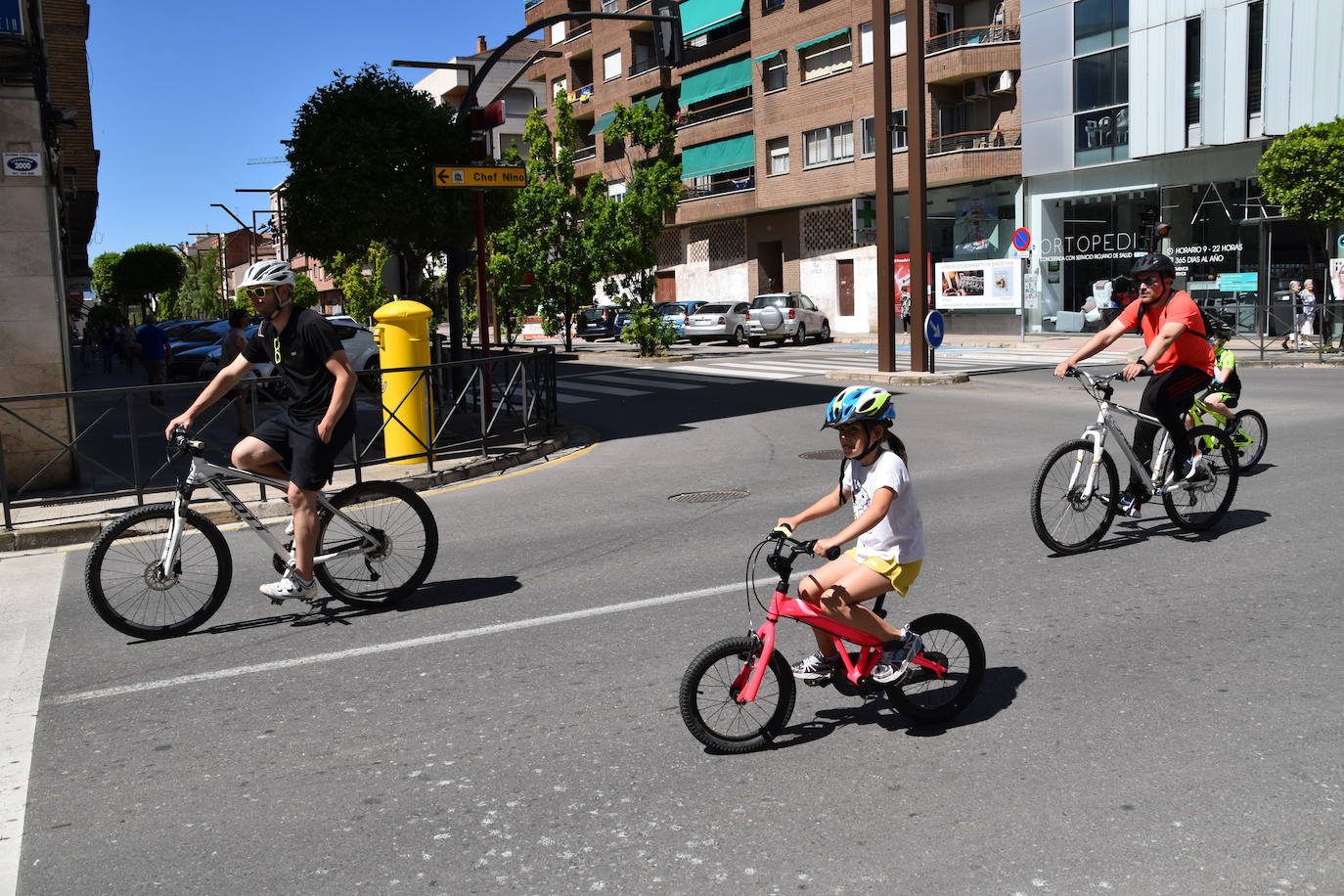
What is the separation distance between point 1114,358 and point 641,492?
1818 centimetres

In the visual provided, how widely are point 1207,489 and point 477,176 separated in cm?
1002

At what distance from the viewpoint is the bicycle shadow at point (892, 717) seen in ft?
14.7

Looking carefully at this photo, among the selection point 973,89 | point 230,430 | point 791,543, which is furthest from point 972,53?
point 791,543

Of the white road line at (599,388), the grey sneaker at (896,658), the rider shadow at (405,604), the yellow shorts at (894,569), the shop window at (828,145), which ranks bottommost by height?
the rider shadow at (405,604)

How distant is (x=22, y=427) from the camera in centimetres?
1080

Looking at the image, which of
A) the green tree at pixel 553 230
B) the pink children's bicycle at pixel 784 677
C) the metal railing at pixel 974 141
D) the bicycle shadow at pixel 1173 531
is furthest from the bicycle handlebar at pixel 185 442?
the metal railing at pixel 974 141

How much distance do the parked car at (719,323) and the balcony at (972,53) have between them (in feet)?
30.6

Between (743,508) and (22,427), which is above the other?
(22,427)

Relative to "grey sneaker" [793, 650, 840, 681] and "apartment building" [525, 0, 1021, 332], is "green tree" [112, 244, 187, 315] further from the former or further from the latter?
"grey sneaker" [793, 650, 840, 681]

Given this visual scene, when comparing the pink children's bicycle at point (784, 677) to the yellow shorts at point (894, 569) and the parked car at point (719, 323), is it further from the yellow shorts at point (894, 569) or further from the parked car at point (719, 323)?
the parked car at point (719, 323)

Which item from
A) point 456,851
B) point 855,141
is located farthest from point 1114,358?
point 456,851

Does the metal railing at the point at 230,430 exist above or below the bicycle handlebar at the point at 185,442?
below

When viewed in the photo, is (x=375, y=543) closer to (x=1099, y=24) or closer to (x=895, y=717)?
(x=895, y=717)

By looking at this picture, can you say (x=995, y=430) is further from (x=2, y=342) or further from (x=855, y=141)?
(x=855, y=141)
